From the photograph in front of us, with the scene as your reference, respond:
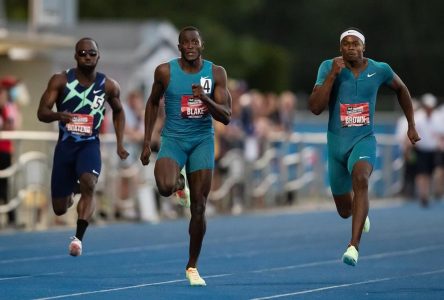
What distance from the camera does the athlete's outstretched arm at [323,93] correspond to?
13.7 m

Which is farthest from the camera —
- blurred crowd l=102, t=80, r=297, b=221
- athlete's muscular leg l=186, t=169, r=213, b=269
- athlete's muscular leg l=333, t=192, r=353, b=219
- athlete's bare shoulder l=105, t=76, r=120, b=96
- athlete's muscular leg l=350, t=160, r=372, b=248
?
blurred crowd l=102, t=80, r=297, b=221

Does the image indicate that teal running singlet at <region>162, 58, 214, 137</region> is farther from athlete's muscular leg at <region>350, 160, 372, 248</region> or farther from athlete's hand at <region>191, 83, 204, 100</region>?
athlete's muscular leg at <region>350, 160, 372, 248</region>

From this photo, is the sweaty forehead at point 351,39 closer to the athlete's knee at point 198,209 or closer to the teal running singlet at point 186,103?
the teal running singlet at point 186,103

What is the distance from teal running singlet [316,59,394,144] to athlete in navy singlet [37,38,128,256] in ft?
7.47

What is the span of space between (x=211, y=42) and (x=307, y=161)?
29.5 meters

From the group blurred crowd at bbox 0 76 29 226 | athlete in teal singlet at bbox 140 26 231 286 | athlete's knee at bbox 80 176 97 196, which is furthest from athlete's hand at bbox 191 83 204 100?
blurred crowd at bbox 0 76 29 226

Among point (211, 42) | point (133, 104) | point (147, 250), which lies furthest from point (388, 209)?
point (211, 42)

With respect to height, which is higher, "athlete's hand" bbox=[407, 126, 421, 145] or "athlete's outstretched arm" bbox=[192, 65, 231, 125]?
"athlete's outstretched arm" bbox=[192, 65, 231, 125]

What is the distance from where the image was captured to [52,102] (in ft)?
48.9

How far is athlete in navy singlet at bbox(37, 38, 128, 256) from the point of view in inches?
585

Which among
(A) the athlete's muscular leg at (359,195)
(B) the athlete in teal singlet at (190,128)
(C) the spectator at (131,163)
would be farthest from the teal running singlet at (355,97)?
(C) the spectator at (131,163)

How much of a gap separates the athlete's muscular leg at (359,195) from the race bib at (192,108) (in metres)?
1.53

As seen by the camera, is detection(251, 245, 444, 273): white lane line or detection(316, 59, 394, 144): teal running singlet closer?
detection(316, 59, 394, 144): teal running singlet

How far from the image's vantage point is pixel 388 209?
29141 millimetres
